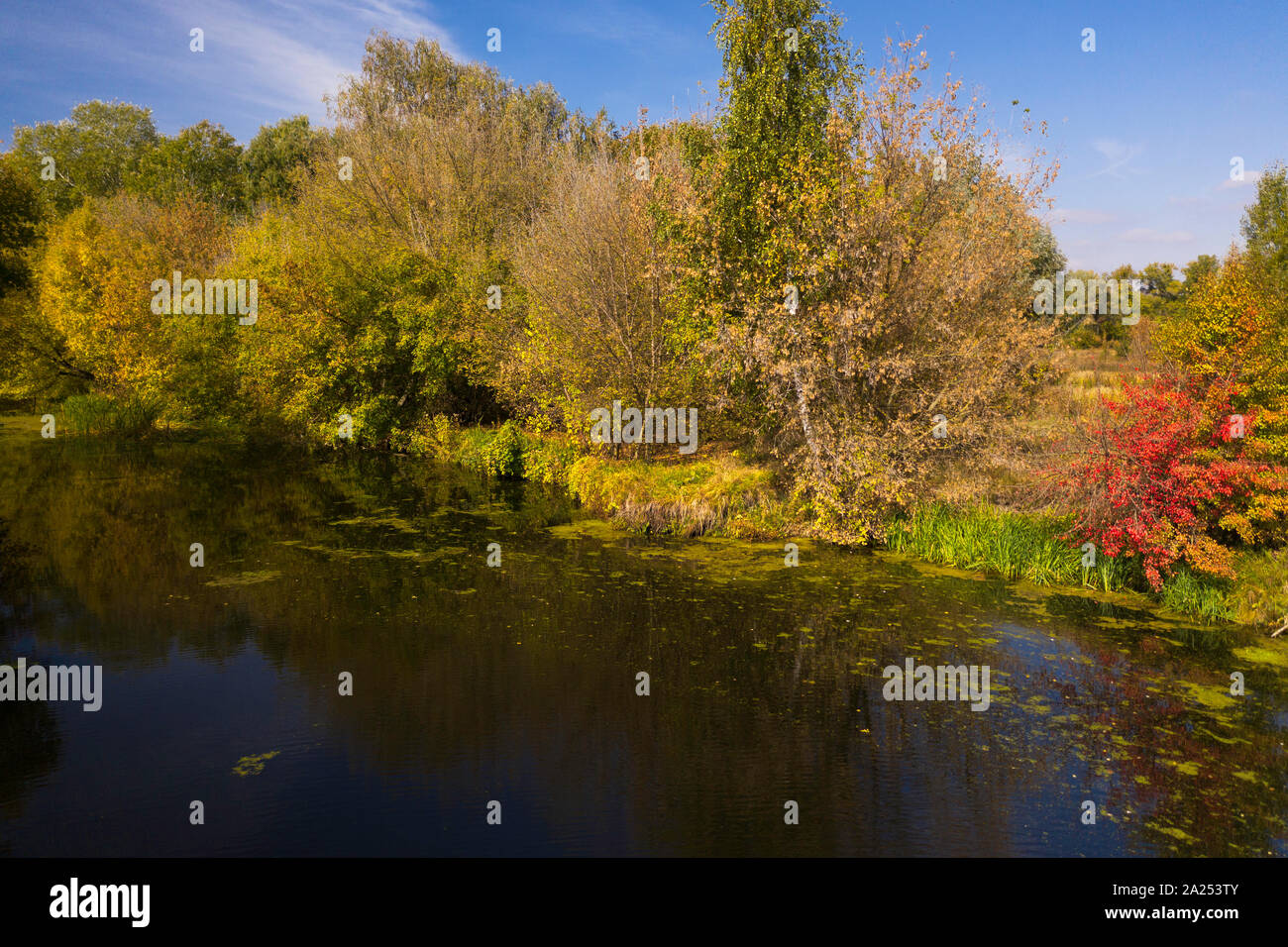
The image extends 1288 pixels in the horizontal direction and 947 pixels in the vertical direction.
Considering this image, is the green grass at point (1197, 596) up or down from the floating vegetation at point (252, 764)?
up

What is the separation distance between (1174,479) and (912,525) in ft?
18.0

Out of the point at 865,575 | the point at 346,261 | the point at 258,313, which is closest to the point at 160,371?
the point at 258,313

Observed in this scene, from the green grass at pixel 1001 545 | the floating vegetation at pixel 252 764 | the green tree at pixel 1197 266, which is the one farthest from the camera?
the green tree at pixel 1197 266

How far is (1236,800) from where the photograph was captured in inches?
336

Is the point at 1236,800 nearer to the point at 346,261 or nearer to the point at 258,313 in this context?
the point at 346,261

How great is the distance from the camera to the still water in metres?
8.14

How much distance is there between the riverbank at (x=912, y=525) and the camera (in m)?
14.0

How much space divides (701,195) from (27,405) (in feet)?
157

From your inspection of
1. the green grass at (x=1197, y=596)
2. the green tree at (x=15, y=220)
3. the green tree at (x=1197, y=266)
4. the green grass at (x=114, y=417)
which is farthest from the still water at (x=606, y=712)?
the green tree at (x=1197, y=266)

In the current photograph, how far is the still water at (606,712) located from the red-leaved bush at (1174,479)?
4.34 feet

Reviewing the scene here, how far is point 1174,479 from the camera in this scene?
14.1m

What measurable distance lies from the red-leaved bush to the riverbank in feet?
1.71

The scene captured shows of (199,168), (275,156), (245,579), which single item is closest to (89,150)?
(199,168)

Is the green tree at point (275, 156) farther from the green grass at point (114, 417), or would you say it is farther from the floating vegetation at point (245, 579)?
the floating vegetation at point (245, 579)
